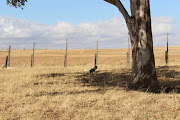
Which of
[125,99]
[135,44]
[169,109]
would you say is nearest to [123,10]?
[135,44]

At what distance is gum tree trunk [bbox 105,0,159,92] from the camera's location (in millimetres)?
7566

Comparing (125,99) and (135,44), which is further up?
(135,44)

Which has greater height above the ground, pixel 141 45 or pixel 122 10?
pixel 122 10

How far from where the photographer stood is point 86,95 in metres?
6.53

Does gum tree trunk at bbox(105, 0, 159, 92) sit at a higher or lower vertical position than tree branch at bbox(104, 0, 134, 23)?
lower

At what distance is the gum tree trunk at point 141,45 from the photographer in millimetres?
7566

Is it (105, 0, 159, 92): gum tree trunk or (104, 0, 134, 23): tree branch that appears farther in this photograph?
(104, 0, 134, 23): tree branch

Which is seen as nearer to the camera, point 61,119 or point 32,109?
point 61,119

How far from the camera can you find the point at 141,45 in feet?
24.8

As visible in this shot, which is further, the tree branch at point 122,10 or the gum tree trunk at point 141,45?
the tree branch at point 122,10

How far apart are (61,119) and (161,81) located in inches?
253

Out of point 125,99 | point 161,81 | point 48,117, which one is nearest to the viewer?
point 48,117

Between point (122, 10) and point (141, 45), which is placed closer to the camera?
point (141, 45)

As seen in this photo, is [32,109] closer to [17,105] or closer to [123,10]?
[17,105]
